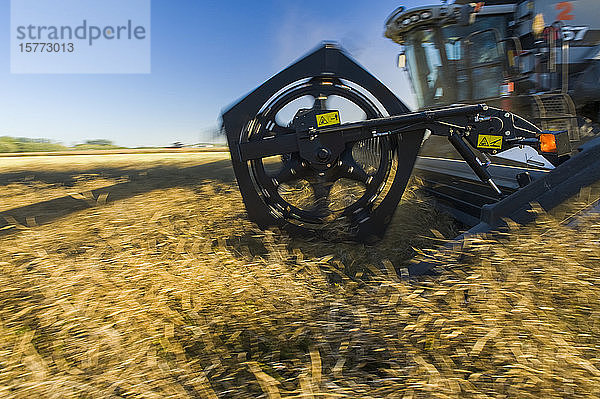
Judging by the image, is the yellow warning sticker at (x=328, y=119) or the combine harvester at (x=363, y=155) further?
the yellow warning sticker at (x=328, y=119)

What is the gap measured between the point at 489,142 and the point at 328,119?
114 centimetres

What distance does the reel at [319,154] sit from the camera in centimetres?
322

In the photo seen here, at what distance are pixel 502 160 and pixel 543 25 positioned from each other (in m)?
2.25

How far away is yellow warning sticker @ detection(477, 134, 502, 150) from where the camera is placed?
10.7ft

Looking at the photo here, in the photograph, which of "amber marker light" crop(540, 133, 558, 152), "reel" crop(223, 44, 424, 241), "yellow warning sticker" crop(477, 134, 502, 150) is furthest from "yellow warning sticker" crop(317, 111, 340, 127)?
"amber marker light" crop(540, 133, 558, 152)

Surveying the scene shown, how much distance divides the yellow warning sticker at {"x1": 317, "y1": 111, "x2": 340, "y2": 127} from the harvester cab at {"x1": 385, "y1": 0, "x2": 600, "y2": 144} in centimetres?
329

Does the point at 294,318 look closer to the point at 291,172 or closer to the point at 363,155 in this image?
the point at 291,172

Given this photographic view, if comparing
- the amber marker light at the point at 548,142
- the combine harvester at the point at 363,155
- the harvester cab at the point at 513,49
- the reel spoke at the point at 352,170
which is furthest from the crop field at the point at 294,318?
the harvester cab at the point at 513,49

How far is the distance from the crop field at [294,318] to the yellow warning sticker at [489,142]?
798 mm

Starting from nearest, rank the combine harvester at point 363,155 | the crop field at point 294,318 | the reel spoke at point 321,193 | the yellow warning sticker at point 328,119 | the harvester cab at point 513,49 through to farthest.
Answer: the crop field at point 294,318 → the combine harvester at point 363,155 → the yellow warning sticker at point 328,119 → the reel spoke at point 321,193 → the harvester cab at point 513,49

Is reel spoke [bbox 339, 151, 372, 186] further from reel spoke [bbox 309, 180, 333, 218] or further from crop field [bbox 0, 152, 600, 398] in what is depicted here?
crop field [bbox 0, 152, 600, 398]

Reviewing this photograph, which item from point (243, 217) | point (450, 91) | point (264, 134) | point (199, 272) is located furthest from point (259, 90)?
point (450, 91)

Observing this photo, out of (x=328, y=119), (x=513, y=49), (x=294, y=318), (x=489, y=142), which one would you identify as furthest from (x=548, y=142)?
(x=513, y=49)

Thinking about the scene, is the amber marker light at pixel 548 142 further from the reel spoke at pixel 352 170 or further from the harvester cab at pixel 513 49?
the harvester cab at pixel 513 49
